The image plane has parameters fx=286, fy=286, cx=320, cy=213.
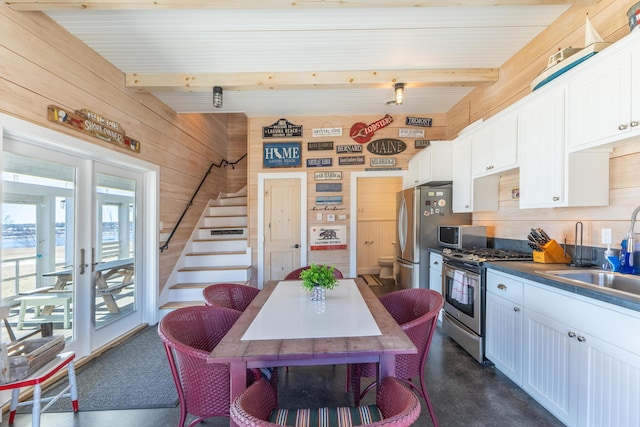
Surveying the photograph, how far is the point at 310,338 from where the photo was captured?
1.37m

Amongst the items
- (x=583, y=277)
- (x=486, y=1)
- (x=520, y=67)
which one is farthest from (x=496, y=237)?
(x=486, y=1)

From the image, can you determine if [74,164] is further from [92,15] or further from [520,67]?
[520,67]

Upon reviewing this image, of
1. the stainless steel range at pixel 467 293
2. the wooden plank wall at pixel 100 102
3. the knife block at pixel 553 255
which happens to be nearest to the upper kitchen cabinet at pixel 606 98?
the knife block at pixel 553 255

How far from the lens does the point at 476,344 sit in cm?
263

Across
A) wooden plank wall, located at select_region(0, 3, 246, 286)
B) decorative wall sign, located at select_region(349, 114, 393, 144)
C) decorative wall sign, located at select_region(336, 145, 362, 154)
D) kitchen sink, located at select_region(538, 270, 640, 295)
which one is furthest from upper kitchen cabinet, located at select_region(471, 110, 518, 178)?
wooden plank wall, located at select_region(0, 3, 246, 286)

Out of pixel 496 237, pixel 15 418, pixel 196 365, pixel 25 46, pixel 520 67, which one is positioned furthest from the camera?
pixel 496 237

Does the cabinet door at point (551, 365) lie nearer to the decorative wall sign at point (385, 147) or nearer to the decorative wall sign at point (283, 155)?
the decorative wall sign at point (385, 147)

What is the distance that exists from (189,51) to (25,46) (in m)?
1.18

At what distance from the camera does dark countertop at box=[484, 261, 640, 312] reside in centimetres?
139

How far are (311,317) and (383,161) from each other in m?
3.45

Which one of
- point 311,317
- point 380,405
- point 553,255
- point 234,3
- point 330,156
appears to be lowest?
point 380,405

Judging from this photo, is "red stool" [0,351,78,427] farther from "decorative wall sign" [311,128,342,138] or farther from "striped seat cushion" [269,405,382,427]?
"decorative wall sign" [311,128,342,138]

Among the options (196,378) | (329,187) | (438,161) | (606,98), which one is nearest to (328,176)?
(329,187)

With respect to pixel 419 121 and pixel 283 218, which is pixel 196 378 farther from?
pixel 419 121
